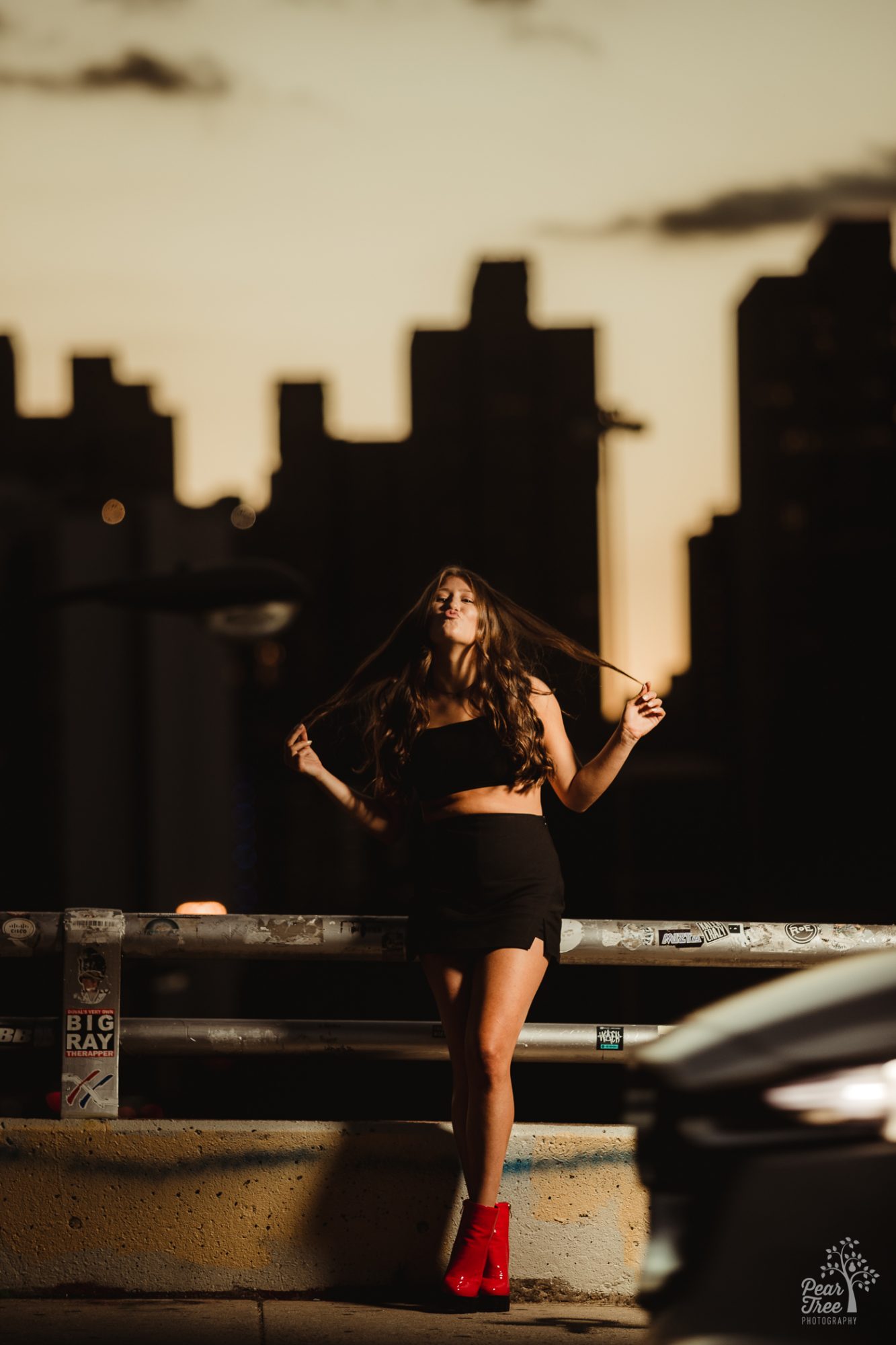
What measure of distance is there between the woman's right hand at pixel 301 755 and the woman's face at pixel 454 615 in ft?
1.70

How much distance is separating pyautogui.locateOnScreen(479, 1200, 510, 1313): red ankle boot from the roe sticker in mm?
1318

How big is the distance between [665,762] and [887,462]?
28.3m

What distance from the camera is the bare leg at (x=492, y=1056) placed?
4.25m

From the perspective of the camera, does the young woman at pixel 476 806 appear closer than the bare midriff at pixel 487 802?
Yes

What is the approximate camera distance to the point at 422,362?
148750 mm

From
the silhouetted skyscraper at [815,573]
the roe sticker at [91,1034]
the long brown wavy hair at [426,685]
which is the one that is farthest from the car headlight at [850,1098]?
the silhouetted skyscraper at [815,573]

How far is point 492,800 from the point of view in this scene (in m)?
4.50

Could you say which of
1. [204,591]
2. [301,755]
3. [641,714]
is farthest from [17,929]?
[204,591]

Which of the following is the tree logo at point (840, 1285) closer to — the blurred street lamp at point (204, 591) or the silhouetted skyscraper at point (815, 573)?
the blurred street lamp at point (204, 591)

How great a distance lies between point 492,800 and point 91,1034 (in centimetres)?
148

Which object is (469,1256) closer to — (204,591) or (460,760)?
(460,760)

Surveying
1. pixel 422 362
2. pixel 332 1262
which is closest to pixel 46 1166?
pixel 332 1262

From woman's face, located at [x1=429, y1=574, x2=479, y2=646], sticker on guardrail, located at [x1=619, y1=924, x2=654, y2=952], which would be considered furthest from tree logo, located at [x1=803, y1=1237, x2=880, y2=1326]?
woman's face, located at [x1=429, y1=574, x2=479, y2=646]

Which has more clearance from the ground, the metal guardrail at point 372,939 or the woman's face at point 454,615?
the woman's face at point 454,615
